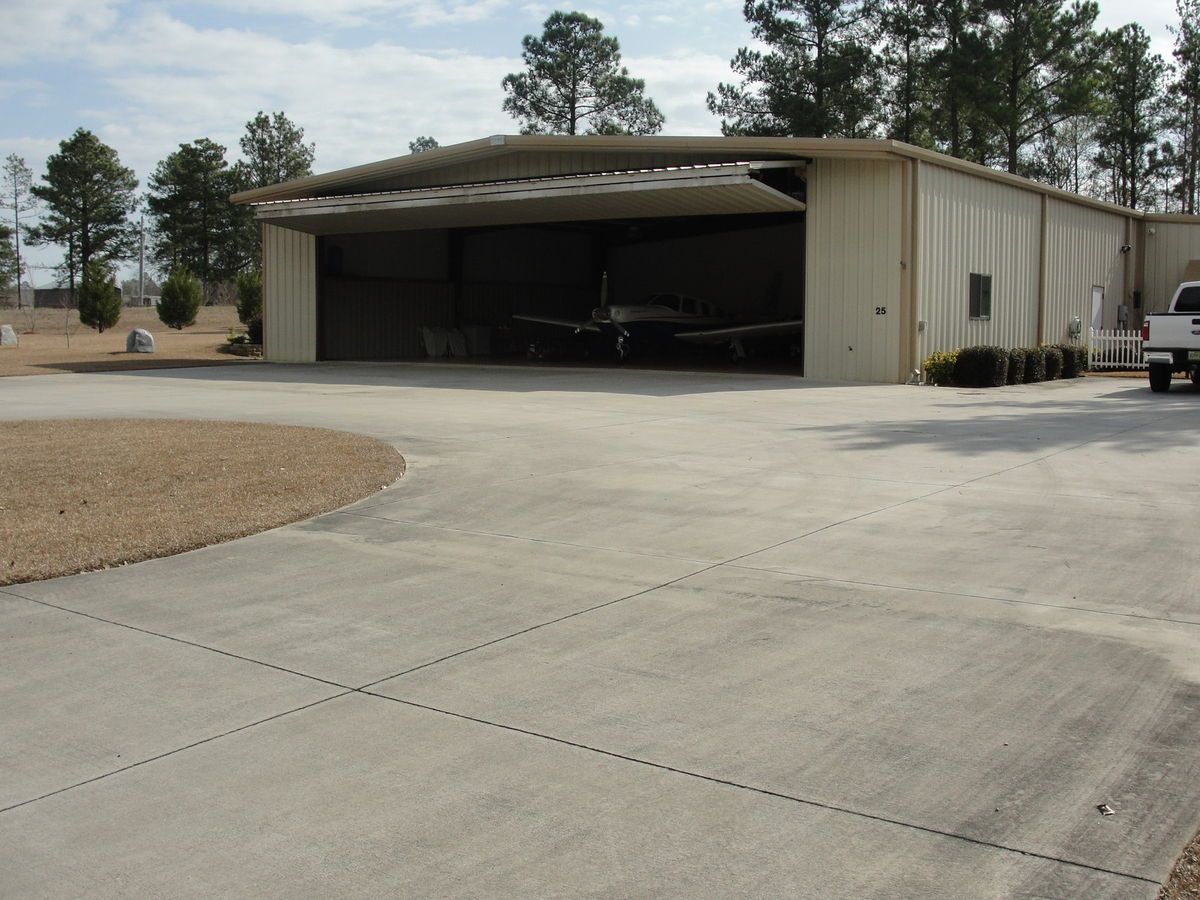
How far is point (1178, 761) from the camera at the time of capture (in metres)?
4.11

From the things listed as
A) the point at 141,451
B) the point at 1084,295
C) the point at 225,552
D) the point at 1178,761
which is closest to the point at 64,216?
the point at 1084,295

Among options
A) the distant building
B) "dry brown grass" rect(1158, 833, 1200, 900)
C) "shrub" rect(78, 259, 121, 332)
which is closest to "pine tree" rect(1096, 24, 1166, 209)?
"shrub" rect(78, 259, 121, 332)

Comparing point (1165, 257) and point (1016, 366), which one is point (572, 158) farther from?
→ point (1165, 257)

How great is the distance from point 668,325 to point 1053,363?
11.7 metres

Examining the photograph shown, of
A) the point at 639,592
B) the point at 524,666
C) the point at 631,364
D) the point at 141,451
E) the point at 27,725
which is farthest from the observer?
the point at 631,364

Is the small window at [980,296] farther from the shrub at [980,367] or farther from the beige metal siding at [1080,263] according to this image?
the beige metal siding at [1080,263]

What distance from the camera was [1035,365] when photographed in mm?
23672

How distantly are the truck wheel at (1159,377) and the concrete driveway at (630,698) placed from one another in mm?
11498

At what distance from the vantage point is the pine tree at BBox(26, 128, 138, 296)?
69500mm

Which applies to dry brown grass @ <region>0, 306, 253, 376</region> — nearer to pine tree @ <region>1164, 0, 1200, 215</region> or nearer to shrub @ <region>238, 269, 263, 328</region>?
shrub @ <region>238, 269, 263, 328</region>

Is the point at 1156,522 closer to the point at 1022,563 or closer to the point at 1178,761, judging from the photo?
the point at 1022,563

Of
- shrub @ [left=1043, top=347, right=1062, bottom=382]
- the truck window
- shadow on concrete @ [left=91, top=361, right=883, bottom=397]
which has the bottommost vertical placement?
shadow on concrete @ [left=91, top=361, right=883, bottom=397]

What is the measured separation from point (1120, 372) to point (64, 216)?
2488 inches

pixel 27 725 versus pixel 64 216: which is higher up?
pixel 64 216
